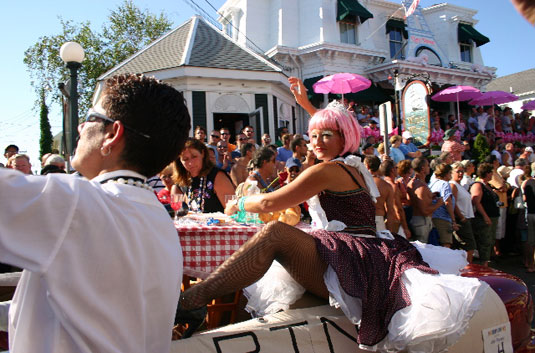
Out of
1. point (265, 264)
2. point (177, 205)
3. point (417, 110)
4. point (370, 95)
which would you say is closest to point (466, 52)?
point (370, 95)

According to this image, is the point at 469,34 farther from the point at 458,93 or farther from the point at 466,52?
the point at 458,93

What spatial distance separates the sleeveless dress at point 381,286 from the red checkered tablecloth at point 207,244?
503 millimetres

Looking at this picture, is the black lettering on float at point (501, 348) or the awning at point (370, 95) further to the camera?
the awning at point (370, 95)

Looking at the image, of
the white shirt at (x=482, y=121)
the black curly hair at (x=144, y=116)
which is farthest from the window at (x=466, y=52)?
the black curly hair at (x=144, y=116)

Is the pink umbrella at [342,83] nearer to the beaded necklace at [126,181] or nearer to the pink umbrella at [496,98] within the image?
the pink umbrella at [496,98]

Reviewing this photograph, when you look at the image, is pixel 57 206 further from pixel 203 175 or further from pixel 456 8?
pixel 456 8

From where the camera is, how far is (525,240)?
28.1ft

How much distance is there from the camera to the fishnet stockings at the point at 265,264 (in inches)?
90.3

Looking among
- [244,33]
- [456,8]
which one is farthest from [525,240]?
[456,8]

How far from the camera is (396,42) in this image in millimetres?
23297

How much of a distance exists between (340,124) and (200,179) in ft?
6.43

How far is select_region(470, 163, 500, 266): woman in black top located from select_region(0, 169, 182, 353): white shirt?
814 cm

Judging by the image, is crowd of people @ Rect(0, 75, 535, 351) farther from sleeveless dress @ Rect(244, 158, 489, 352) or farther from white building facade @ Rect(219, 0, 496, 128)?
white building facade @ Rect(219, 0, 496, 128)

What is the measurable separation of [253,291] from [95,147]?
5.85ft
